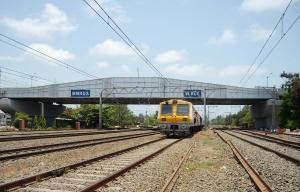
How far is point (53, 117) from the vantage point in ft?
261

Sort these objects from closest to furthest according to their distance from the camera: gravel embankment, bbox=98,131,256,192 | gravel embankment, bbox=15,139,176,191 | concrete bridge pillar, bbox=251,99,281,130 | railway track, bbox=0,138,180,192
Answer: railway track, bbox=0,138,180,192, gravel embankment, bbox=15,139,176,191, gravel embankment, bbox=98,131,256,192, concrete bridge pillar, bbox=251,99,281,130

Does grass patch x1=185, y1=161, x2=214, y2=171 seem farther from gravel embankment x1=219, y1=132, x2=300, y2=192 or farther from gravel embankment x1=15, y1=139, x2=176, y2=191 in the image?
gravel embankment x1=15, y1=139, x2=176, y2=191

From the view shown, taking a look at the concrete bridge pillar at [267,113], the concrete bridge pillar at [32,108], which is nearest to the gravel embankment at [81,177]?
the concrete bridge pillar at [267,113]

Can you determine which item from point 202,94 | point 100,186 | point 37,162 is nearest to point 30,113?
point 202,94

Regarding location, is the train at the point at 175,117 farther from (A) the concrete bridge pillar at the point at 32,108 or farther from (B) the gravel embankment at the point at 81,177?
(A) the concrete bridge pillar at the point at 32,108

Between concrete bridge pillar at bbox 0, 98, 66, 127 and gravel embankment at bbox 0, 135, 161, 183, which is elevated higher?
concrete bridge pillar at bbox 0, 98, 66, 127

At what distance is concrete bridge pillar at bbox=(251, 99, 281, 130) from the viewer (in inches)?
2473

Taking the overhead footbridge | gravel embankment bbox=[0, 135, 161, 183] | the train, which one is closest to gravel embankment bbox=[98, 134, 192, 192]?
gravel embankment bbox=[0, 135, 161, 183]

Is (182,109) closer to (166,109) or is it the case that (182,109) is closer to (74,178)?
(166,109)

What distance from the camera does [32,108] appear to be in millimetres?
74625

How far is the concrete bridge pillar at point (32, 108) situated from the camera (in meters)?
68.9

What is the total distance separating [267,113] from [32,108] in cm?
→ 4037

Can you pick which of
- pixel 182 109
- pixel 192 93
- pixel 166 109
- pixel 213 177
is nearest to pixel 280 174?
pixel 213 177

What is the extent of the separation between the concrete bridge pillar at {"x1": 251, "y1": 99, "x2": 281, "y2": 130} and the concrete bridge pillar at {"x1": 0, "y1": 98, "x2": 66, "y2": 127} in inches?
1362
